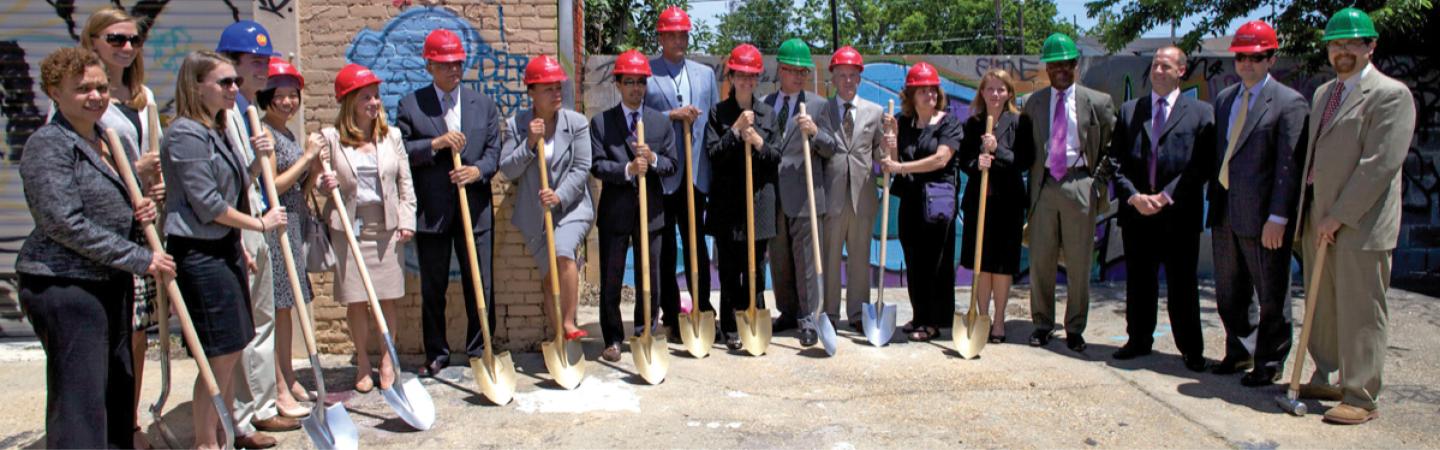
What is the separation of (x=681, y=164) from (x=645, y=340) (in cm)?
110

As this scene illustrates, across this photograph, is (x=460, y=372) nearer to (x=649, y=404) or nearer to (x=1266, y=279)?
(x=649, y=404)

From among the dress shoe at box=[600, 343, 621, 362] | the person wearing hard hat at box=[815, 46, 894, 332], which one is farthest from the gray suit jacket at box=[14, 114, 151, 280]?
the person wearing hard hat at box=[815, 46, 894, 332]

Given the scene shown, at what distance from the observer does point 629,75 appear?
5.77 m

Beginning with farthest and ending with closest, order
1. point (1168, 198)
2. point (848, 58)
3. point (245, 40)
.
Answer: point (848, 58) < point (1168, 198) < point (245, 40)

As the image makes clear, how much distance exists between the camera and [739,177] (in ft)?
20.2

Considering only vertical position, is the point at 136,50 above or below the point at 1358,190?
above

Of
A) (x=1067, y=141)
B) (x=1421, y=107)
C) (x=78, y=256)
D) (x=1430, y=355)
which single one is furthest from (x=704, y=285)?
(x=1421, y=107)

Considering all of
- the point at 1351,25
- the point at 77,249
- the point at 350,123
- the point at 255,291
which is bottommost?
the point at 255,291

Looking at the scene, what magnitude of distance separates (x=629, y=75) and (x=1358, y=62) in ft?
12.0

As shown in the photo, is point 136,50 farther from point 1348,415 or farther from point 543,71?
point 1348,415

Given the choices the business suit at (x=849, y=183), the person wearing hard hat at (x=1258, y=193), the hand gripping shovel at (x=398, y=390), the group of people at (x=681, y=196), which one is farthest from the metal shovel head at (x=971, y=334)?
the hand gripping shovel at (x=398, y=390)

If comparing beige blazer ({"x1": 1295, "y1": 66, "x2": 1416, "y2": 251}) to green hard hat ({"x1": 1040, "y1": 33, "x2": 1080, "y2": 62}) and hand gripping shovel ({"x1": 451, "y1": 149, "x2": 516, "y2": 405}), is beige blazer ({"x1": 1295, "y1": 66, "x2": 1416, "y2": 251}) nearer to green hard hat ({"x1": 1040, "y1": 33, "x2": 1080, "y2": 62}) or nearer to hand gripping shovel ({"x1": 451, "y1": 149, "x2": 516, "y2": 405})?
green hard hat ({"x1": 1040, "y1": 33, "x2": 1080, "y2": 62})

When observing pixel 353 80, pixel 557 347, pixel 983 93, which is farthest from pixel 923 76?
pixel 353 80

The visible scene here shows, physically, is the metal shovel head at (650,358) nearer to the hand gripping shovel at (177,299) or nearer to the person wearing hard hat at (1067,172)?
the hand gripping shovel at (177,299)
